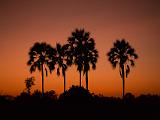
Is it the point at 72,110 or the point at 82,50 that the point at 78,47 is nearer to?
the point at 82,50

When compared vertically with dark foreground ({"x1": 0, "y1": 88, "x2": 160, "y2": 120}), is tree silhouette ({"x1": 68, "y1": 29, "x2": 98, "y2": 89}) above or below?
above

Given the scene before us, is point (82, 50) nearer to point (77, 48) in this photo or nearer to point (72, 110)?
point (77, 48)

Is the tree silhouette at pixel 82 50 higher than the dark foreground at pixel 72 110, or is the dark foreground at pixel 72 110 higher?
the tree silhouette at pixel 82 50

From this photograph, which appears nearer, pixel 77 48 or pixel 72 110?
pixel 72 110

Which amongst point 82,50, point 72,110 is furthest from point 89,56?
point 72,110

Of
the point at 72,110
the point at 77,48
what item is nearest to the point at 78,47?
the point at 77,48

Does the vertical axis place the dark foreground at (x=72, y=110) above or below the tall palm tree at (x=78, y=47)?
below

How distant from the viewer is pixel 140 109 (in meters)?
32.7

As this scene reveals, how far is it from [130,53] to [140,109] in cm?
2288

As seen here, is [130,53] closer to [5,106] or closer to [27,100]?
[27,100]

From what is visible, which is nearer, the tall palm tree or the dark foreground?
the dark foreground

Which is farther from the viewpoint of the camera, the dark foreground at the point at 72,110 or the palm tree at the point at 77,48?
the palm tree at the point at 77,48

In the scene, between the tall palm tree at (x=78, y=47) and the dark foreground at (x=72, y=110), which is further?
the tall palm tree at (x=78, y=47)

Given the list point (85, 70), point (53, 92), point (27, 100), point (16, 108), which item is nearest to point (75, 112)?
point (16, 108)
